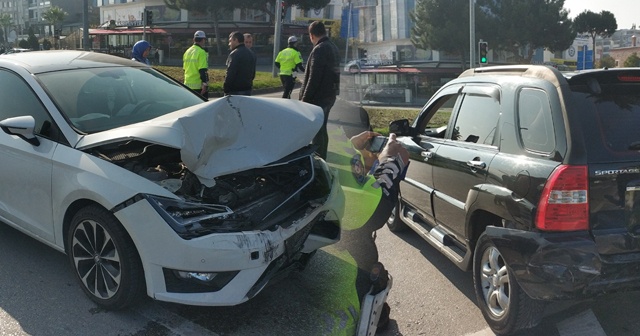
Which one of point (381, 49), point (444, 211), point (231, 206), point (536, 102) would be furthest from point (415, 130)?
point (381, 49)

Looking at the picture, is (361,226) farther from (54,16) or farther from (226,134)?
(54,16)

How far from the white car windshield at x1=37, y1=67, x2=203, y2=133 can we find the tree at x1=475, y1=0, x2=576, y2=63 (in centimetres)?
4747

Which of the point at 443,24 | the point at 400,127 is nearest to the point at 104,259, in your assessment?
the point at 400,127

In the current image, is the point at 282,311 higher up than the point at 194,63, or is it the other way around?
the point at 194,63

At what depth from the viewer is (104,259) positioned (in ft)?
12.3

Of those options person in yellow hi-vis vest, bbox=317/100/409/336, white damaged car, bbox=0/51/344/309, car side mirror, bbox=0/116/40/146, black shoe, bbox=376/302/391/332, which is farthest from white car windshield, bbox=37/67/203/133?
black shoe, bbox=376/302/391/332

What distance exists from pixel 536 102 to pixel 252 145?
1825mm

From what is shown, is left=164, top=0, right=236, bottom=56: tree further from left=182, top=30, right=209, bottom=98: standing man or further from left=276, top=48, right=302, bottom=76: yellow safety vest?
left=182, top=30, right=209, bottom=98: standing man

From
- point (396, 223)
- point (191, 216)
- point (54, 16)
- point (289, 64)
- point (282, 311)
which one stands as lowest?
point (282, 311)

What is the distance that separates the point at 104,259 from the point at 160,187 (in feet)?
2.18

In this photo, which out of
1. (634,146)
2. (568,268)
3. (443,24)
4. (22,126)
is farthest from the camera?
(443,24)

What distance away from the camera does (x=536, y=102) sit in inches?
140

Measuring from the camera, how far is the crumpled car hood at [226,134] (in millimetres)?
3652

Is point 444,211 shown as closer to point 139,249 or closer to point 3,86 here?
point 139,249
